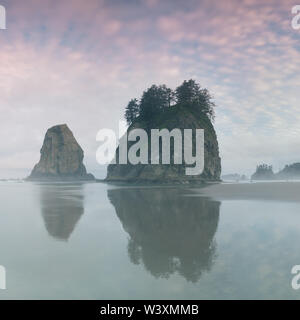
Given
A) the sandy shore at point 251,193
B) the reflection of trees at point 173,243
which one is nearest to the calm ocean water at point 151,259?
the reflection of trees at point 173,243

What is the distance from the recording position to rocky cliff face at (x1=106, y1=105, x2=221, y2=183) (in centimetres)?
7356

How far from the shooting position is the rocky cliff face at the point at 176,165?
73.6 metres

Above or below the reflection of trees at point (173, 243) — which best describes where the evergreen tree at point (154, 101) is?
above

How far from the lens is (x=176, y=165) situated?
7488 cm

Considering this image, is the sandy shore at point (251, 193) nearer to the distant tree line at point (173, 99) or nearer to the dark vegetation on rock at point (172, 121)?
the dark vegetation on rock at point (172, 121)

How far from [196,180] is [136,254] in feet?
225

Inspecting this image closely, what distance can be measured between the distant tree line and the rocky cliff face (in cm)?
450

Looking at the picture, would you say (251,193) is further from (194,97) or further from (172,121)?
(194,97)

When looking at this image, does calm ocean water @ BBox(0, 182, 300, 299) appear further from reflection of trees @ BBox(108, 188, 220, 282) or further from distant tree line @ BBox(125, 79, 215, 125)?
distant tree line @ BBox(125, 79, 215, 125)

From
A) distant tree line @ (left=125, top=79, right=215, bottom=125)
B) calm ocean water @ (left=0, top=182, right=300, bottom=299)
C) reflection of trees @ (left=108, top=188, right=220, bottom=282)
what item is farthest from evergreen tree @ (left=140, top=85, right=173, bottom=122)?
calm ocean water @ (left=0, top=182, right=300, bottom=299)

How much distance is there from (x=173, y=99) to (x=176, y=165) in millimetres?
37540

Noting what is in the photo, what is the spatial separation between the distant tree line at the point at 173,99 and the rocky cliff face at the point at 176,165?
14.8 feet

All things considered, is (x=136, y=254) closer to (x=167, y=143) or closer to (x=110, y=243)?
(x=110, y=243)
